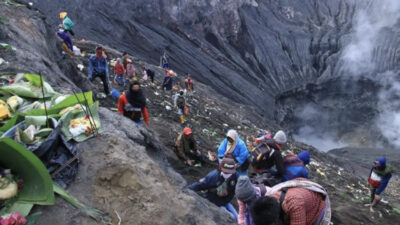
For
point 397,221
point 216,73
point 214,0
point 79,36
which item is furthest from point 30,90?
point 214,0

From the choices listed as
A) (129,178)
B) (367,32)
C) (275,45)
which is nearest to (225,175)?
(129,178)

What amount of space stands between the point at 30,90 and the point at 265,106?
75.1ft

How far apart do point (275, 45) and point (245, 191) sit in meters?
29.4

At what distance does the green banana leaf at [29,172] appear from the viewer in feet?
11.1

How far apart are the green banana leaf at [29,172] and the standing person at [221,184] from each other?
2.08 m

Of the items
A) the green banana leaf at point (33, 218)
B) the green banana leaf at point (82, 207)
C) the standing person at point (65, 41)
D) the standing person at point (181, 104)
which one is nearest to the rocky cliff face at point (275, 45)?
the standing person at point (65, 41)

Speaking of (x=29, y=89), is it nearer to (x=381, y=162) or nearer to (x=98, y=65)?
(x=98, y=65)

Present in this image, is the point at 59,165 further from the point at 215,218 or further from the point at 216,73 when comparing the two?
the point at 216,73

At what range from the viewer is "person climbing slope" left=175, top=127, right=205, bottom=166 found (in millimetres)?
7309

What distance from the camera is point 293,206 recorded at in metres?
3.32

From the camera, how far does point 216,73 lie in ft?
85.2

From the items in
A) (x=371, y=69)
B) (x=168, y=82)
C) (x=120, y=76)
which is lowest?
(x=168, y=82)

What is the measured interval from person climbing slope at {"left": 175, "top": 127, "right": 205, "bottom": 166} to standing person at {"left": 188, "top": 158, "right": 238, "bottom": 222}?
211cm

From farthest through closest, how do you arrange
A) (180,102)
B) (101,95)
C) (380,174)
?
1. (180,102)
2. (101,95)
3. (380,174)
